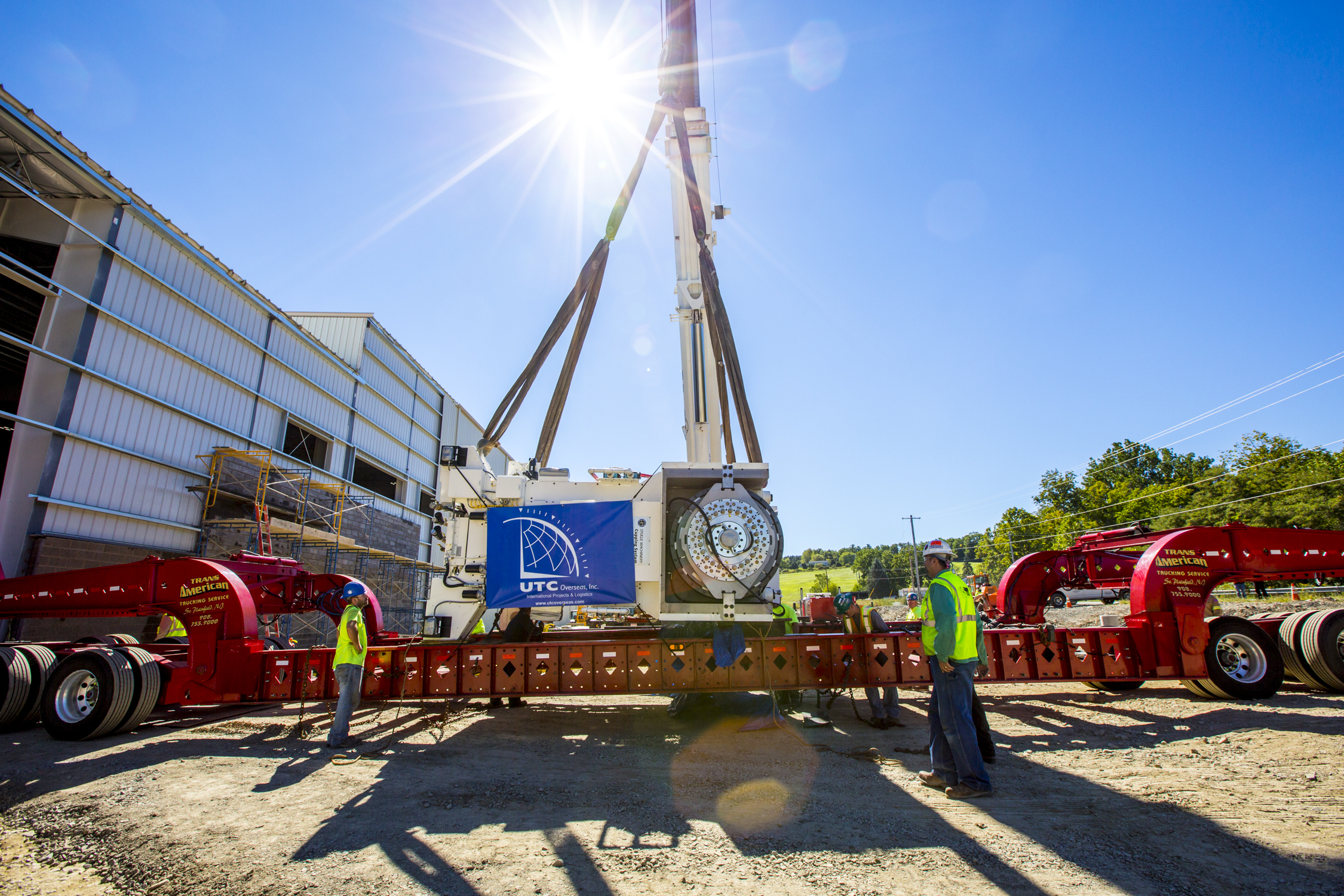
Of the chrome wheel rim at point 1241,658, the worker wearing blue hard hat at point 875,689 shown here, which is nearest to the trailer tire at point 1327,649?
the chrome wheel rim at point 1241,658

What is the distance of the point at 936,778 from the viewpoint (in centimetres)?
543

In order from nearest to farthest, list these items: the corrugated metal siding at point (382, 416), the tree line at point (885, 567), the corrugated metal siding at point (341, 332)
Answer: the corrugated metal siding at point (341, 332) → the corrugated metal siding at point (382, 416) → the tree line at point (885, 567)

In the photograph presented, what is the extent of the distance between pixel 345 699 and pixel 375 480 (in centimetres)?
2388

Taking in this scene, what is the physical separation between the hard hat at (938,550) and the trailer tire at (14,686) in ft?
35.0

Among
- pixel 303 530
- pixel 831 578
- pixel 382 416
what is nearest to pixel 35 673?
pixel 303 530

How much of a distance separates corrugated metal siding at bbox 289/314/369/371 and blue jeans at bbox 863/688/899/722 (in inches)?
965

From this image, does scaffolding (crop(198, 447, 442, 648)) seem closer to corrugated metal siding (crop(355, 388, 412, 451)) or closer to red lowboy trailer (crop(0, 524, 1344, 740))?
corrugated metal siding (crop(355, 388, 412, 451))

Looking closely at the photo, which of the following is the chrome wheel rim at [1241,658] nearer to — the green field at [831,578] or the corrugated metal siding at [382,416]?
the corrugated metal siding at [382,416]

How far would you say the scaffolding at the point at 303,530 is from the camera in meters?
18.7

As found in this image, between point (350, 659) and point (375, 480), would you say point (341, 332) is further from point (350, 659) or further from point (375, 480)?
point (350, 659)

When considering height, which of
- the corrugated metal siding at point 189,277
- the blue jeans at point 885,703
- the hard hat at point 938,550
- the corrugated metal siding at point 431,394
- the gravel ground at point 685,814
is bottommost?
Answer: the gravel ground at point 685,814

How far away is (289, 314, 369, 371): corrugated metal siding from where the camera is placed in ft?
86.3

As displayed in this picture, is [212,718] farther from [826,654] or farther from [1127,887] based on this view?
[1127,887]

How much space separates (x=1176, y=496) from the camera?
2314 inches
